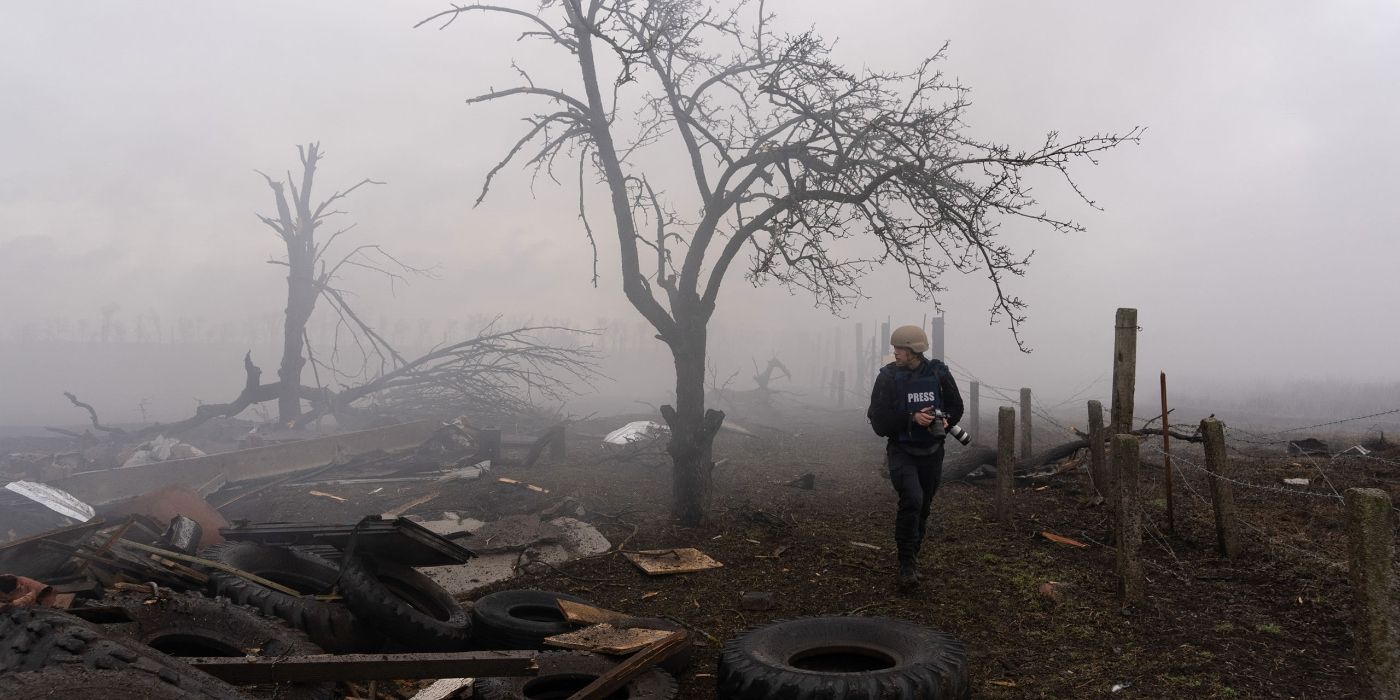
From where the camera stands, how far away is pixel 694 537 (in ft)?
27.3

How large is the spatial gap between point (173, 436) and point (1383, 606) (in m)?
18.3

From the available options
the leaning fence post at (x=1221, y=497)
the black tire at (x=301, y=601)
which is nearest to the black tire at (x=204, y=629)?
the black tire at (x=301, y=601)

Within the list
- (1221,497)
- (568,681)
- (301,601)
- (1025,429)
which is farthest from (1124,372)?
(301,601)

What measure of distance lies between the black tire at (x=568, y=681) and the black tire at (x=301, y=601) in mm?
1373

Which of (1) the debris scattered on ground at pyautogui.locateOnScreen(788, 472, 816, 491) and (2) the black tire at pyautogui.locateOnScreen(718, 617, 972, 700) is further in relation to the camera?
(1) the debris scattered on ground at pyautogui.locateOnScreen(788, 472, 816, 491)

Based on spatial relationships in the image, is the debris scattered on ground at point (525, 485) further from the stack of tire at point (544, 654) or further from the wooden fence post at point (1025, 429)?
the wooden fence post at point (1025, 429)

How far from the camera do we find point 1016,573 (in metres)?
6.54

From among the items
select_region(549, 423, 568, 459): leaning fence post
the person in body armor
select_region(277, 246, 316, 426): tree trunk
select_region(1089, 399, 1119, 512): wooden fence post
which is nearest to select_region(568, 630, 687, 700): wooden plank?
the person in body armor

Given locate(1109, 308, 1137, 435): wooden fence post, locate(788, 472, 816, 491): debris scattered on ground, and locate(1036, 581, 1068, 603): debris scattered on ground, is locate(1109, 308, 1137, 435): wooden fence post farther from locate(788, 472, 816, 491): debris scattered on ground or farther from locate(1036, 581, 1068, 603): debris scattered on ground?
locate(788, 472, 816, 491): debris scattered on ground

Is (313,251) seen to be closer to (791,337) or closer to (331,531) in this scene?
(331,531)

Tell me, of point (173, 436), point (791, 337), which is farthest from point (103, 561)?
point (791, 337)

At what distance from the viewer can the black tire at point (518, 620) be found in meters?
5.16

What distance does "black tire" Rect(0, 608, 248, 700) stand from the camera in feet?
9.61

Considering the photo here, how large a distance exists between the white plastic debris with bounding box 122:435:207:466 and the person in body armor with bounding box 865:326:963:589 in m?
12.9
